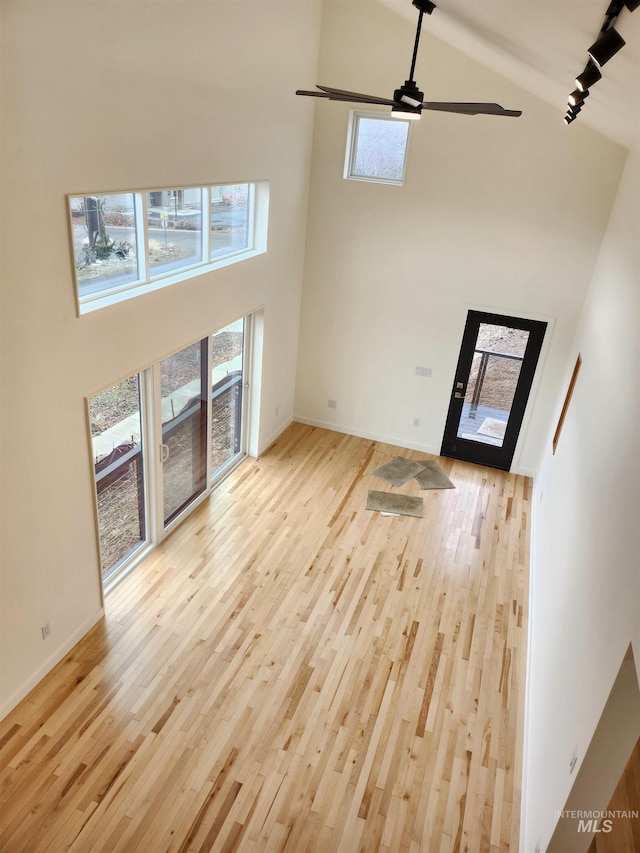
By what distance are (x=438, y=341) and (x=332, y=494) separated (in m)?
2.40

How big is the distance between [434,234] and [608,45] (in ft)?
16.8

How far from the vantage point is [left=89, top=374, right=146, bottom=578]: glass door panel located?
4758 mm

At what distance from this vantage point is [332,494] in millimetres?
7055

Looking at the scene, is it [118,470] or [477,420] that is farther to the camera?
[477,420]

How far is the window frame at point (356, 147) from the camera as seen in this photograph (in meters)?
6.90

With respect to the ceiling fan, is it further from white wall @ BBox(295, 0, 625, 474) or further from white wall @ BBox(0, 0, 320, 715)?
white wall @ BBox(295, 0, 625, 474)

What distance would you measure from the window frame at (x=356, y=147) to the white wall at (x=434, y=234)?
0.25 ft

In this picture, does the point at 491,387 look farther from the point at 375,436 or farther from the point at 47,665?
the point at 47,665

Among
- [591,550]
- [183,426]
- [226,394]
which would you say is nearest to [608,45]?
[591,550]

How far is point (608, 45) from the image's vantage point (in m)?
2.09

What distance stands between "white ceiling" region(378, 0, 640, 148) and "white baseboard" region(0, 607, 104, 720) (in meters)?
4.94

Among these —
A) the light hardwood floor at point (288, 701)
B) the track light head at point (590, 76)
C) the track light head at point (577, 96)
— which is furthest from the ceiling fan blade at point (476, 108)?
the light hardwood floor at point (288, 701)

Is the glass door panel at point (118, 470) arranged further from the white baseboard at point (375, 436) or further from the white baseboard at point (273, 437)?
the white baseboard at point (375, 436)

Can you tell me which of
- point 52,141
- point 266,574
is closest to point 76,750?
point 266,574
